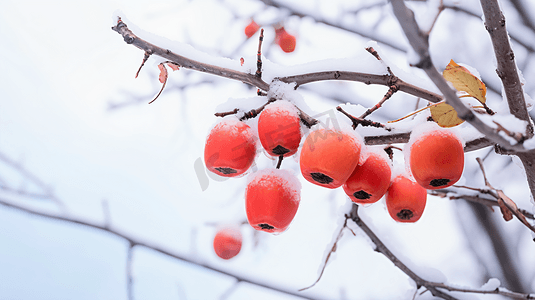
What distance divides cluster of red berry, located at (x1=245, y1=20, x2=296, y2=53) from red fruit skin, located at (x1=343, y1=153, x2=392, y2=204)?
1.87m

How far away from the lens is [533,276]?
277 centimetres

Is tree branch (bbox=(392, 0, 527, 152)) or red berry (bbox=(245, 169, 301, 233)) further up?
tree branch (bbox=(392, 0, 527, 152))

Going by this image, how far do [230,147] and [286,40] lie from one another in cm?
197

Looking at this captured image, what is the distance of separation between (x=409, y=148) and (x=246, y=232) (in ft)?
5.94

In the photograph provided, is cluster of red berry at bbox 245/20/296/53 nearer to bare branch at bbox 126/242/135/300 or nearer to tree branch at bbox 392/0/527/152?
bare branch at bbox 126/242/135/300

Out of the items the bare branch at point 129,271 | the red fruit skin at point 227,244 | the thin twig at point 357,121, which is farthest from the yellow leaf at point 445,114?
the bare branch at point 129,271

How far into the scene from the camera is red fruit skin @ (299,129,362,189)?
2.22 ft

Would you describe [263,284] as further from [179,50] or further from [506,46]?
[506,46]

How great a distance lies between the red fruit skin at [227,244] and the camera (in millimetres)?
1585

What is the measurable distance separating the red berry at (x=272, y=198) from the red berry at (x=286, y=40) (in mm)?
1884

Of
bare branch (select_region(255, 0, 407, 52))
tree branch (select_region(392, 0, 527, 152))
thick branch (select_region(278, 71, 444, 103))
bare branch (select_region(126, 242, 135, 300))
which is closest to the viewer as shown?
tree branch (select_region(392, 0, 527, 152))

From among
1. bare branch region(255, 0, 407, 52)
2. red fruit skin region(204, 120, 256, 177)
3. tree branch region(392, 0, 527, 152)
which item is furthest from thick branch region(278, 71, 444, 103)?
bare branch region(255, 0, 407, 52)

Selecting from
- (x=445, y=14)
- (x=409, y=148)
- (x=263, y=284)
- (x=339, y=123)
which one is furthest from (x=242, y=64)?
(x=445, y=14)

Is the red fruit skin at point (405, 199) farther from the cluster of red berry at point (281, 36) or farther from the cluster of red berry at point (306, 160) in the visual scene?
the cluster of red berry at point (281, 36)
